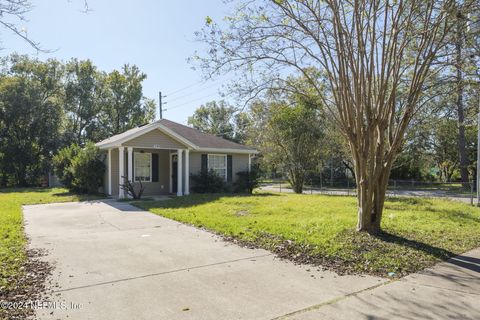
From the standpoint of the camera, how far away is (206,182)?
18.4 metres

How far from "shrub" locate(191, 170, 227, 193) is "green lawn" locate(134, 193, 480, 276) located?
5.62m

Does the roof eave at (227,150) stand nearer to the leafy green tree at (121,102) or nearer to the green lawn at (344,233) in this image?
the green lawn at (344,233)

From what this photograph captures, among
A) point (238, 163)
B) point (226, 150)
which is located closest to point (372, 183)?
point (226, 150)

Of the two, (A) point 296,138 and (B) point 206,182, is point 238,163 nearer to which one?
(B) point 206,182

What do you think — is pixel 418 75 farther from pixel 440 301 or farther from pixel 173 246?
pixel 173 246

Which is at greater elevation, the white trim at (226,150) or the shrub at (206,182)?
the white trim at (226,150)

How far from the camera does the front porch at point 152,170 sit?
17391 mm

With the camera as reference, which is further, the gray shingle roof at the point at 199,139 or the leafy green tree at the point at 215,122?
the leafy green tree at the point at 215,122

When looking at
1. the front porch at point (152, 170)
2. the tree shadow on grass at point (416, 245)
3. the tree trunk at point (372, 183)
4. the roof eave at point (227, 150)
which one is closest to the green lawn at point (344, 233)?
the tree shadow on grass at point (416, 245)

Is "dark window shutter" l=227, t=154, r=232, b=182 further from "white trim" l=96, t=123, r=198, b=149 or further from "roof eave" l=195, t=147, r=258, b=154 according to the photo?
"white trim" l=96, t=123, r=198, b=149

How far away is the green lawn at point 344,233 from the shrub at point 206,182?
562cm

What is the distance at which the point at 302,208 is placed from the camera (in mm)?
12156

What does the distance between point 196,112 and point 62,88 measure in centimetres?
2505

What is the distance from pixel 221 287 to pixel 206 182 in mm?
13803
